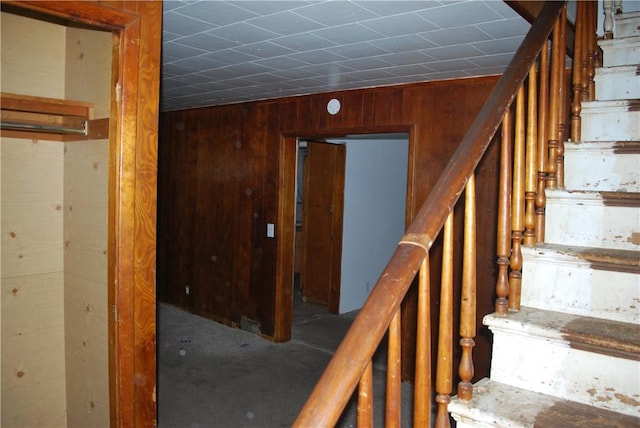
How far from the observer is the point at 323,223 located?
6258mm

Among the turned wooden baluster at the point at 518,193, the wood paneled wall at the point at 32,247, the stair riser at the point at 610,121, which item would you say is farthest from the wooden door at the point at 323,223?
the turned wooden baluster at the point at 518,193

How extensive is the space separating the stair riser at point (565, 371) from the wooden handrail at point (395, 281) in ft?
2.06

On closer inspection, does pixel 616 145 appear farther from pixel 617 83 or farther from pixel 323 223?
pixel 323 223

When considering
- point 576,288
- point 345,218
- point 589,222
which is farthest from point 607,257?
point 345,218

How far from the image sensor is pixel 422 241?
1.16 metres

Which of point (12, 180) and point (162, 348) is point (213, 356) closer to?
point (162, 348)

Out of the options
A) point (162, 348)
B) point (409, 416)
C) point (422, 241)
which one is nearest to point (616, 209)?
point (422, 241)

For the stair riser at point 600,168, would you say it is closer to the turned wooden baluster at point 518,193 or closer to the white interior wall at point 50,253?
the turned wooden baluster at point 518,193

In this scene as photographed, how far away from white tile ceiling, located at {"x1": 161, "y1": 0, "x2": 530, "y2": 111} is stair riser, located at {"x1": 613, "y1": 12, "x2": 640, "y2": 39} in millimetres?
526

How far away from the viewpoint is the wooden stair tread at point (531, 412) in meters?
1.35

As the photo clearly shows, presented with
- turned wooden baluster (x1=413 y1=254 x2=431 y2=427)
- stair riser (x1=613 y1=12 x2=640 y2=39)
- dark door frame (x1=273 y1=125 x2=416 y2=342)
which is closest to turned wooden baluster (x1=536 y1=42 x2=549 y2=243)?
turned wooden baluster (x1=413 y1=254 x2=431 y2=427)

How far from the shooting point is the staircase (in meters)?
1.41

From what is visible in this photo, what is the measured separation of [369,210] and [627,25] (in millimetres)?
4123

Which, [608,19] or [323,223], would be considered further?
[323,223]
